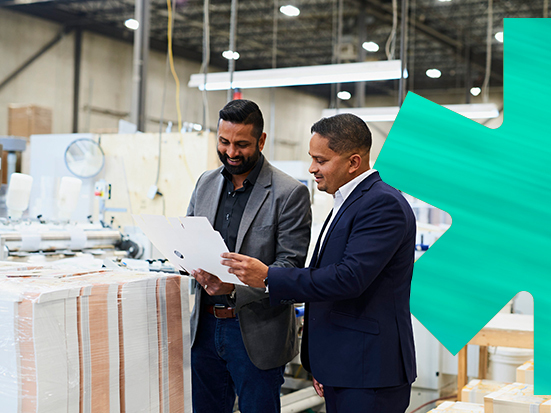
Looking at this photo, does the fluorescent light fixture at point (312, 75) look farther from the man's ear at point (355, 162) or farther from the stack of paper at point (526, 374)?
the man's ear at point (355, 162)

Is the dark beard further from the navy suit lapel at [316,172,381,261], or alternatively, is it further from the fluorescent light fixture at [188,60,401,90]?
the fluorescent light fixture at [188,60,401,90]

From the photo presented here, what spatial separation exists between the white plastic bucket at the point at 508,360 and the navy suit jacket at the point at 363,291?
8.23ft

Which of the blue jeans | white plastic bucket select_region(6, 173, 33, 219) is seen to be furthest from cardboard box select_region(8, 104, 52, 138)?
the blue jeans

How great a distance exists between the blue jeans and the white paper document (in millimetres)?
299

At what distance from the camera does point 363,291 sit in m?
1.48

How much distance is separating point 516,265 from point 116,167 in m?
5.19

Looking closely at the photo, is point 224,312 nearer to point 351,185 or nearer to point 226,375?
point 226,375

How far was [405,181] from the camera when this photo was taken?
3.67 ft

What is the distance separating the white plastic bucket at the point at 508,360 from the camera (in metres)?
3.70

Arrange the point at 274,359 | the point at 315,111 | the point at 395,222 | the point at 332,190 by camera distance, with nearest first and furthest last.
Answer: the point at 395,222 → the point at 332,190 → the point at 274,359 → the point at 315,111

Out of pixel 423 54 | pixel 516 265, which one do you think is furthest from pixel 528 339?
pixel 423 54

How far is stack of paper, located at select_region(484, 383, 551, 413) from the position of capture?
1503 millimetres

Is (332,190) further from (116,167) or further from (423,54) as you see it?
(423,54)

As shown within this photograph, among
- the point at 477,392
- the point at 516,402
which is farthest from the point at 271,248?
the point at 477,392
